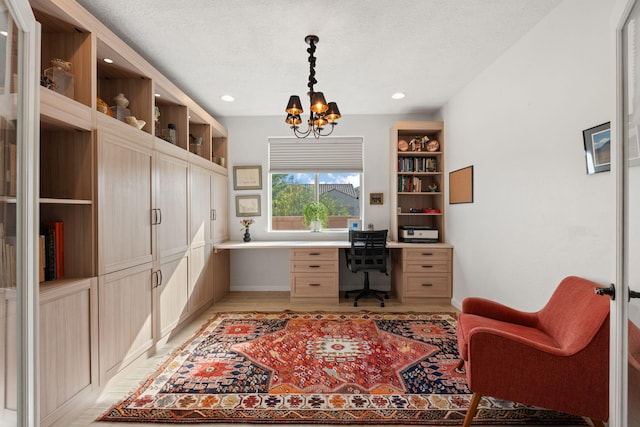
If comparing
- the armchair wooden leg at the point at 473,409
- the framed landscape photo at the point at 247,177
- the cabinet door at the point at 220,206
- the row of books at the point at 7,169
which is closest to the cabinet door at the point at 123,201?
the row of books at the point at 7,169

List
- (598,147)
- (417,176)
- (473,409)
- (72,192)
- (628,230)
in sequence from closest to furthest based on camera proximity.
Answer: (628,230), (473,409), (598,147), (72,192), (417,176)

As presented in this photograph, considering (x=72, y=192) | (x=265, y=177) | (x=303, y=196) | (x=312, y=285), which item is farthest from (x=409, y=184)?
(x=72, y=192)

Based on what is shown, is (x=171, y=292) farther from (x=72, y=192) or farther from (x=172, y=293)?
(x=72, y=192)

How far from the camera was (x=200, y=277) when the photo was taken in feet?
11.8

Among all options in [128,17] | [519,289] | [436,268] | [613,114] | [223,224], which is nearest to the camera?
[613,114]

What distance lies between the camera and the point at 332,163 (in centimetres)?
466

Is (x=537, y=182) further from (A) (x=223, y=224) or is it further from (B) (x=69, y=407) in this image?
(A) (x=223, y=224)

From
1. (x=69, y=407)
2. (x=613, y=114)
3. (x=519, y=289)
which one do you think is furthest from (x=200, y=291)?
(x=613, y=114)

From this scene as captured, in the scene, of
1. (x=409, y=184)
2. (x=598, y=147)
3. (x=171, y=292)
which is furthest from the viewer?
(x=409, y=184)

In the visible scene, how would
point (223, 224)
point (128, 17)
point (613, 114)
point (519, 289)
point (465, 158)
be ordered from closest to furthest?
1. point (613, 114)
2. point (128, 17)
3. point (519, 289)
4. point (465, 158)
5. point (223, 224)

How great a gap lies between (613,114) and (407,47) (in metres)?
1.84

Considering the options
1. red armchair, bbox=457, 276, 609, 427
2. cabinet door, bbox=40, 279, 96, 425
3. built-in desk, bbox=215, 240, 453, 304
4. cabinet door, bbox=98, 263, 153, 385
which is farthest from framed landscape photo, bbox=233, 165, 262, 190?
red armchair, bbox=457, 276, 609, 427

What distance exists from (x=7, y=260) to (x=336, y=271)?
330 centimetres

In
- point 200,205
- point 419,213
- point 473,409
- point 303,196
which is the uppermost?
point 303,196
